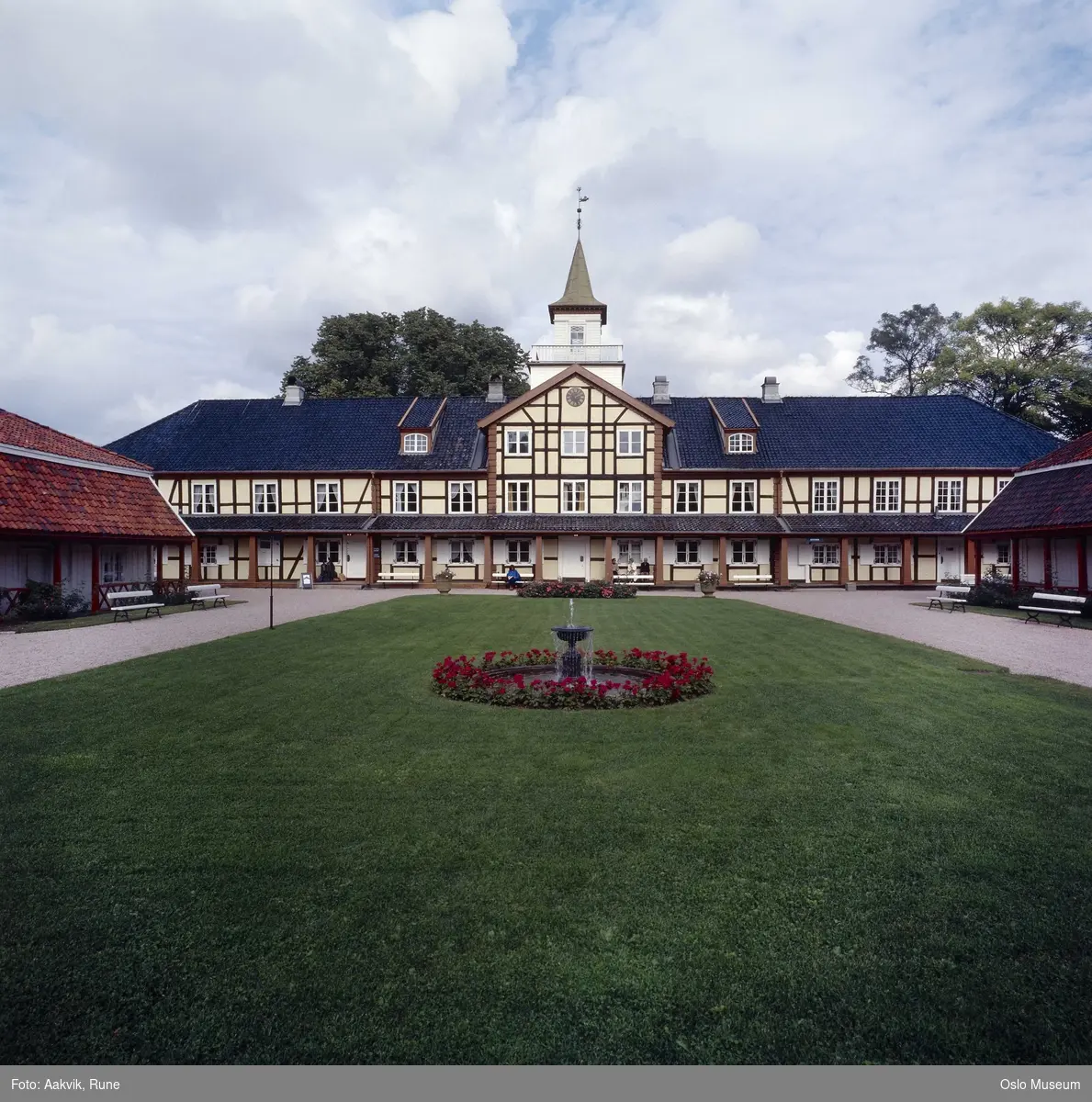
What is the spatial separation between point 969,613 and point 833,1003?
22.6 meters

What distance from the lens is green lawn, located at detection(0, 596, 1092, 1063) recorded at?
11.0 ft

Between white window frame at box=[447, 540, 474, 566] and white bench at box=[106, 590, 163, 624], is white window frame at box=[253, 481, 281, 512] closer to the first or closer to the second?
white window frame at box=[447, 540, 474, 566]

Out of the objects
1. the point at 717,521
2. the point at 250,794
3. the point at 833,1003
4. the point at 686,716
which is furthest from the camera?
Result: the point at 717,521

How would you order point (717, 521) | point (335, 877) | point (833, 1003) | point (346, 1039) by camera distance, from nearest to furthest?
point (346, 1039), point (833, 1003), point (335, 877), point (717, 521)

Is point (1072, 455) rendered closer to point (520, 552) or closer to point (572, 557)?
point (572, 557)

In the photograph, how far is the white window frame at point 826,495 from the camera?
3519 centimetres

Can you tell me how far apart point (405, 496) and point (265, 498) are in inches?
297

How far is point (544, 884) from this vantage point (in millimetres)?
4609

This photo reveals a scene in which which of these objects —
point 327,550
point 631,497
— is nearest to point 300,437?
point 327,550

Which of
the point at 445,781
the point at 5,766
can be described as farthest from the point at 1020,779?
the point at 5,766

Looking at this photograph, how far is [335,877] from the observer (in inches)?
186

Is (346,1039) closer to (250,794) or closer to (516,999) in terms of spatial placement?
(516,999)

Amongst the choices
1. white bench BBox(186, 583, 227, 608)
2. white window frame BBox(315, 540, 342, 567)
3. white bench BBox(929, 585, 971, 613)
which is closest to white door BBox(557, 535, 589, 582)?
white window frame BBox(315, 540, 342, 567)

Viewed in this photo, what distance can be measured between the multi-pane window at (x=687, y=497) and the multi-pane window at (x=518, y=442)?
317 inches
